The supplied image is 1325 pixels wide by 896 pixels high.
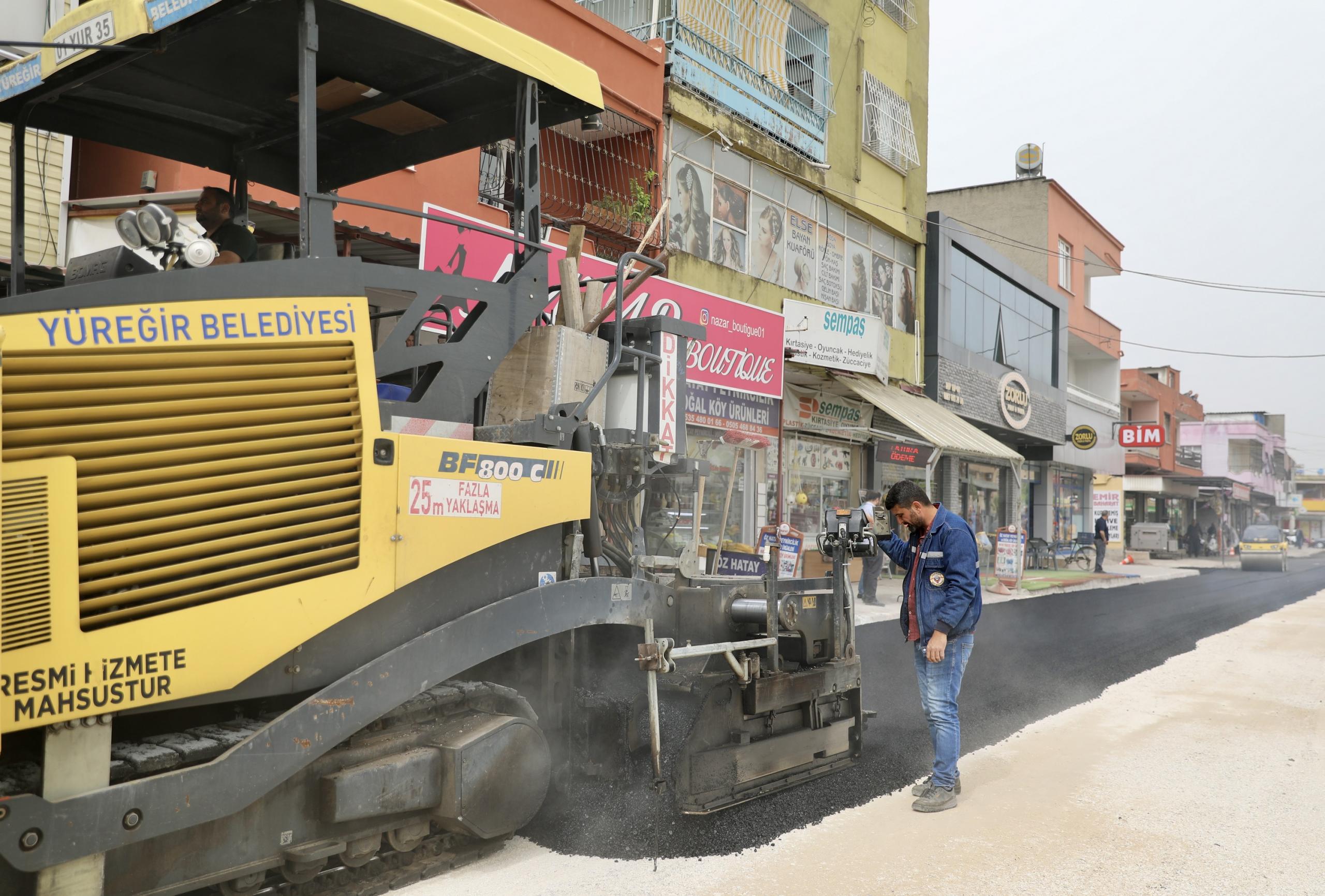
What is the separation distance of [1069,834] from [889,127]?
19712 mm

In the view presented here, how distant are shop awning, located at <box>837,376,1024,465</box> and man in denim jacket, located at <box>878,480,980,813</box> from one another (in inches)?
557

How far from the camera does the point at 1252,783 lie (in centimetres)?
614

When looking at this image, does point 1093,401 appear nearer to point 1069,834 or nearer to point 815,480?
point 815,480

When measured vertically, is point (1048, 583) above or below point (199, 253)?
below

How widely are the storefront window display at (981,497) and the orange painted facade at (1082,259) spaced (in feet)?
27.4

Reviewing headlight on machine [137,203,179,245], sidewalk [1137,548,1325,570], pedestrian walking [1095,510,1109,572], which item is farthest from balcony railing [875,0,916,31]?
sidewalk [1137,548,1325,570]

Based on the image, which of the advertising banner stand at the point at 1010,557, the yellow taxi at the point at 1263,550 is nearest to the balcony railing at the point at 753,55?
the advertising banner stand at the point at 1010,557

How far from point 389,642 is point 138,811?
3.18 feet

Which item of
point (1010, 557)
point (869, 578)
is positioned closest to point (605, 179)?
point (869, 578)

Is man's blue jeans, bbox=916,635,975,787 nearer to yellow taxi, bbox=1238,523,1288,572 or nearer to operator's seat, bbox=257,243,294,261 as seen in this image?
operator's seat, bbox=257,243,294,261

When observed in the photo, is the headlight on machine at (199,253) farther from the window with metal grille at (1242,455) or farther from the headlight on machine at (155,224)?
the window with metal grille at (1242,455)

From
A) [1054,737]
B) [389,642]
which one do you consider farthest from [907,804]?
[389,642]

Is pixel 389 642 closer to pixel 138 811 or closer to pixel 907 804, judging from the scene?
pixel 138 811

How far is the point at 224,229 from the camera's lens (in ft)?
14.0
